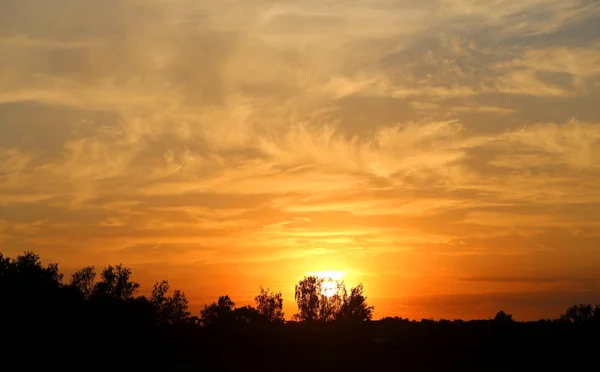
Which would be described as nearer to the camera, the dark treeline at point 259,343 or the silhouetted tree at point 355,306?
the dark treeline at point 259,343

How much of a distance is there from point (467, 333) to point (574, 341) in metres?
9.21

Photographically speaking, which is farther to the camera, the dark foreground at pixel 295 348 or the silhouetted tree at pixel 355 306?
the silhouetted tree at pixel 355 306

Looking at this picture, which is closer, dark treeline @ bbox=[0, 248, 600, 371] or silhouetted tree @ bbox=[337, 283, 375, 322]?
dark treeline @ bbox=[0, 248, 600, 371]

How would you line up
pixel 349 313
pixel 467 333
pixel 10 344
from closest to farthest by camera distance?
pixel 10 344 < pixel 467 333 < pixel 349 313

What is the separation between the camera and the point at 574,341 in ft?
197

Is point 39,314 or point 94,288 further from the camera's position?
point 94,288

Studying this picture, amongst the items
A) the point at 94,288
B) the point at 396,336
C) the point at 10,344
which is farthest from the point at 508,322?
the point at 94,288

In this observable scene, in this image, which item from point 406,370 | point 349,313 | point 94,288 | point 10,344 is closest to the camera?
point 10,344

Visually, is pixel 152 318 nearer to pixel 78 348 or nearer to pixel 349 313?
pixel 78 348

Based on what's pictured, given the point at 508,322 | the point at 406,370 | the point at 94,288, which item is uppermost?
the point at 94,288

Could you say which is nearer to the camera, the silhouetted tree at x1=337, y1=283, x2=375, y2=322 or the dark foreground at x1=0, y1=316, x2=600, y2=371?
the dark foreground at x1=0, y1=316, x2=600, y2=371

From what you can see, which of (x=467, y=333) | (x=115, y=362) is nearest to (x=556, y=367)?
(x=467, y=333)

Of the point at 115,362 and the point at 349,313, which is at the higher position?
the point at 349,313

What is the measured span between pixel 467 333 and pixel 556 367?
8219 millimetres
